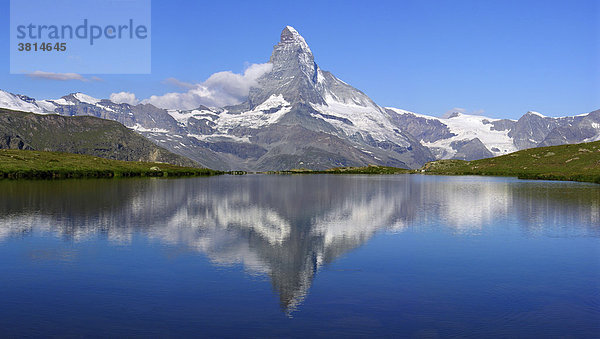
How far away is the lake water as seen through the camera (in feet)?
80.1

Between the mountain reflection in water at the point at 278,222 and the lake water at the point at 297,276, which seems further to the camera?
the mountain reflection in water at the point at 278,222

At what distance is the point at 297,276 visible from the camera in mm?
33969

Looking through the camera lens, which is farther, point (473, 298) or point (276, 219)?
point (276, 219)

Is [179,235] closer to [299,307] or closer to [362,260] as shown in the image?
[362,260]

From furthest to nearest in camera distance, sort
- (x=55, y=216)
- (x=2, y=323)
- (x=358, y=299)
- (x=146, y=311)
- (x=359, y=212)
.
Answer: (x=359, y=212) < (x=55, y=216) < (x=358, y=299) < (x=146, y=311) < (x=2, y=323)

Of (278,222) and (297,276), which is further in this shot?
(278,222)

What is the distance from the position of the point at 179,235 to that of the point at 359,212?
106 ft

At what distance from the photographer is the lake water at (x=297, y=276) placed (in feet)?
80.1

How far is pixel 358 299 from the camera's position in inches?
1116

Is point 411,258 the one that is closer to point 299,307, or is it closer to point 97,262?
point 299,307

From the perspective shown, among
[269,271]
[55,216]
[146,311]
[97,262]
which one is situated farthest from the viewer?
[55,216]

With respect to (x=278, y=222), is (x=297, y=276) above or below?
below

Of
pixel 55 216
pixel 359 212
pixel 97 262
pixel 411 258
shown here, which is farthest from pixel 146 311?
pixel 359 212

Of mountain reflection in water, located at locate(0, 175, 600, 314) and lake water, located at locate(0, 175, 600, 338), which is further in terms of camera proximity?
mountain reflection in water, located at locate(0, 175, 600, 314)
